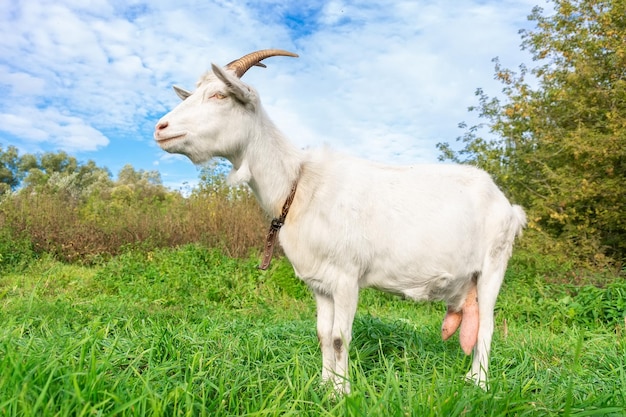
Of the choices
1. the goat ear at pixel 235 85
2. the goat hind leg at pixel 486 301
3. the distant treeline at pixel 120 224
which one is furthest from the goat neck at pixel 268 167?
the distant treeline at pixel 120 224

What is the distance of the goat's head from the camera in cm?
277

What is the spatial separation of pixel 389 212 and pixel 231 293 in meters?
4.81

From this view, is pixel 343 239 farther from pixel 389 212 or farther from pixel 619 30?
pixel 619 30

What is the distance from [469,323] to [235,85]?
235cm

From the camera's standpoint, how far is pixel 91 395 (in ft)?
6.67

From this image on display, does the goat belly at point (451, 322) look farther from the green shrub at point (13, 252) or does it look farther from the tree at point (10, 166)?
the tree at point (10, 166)

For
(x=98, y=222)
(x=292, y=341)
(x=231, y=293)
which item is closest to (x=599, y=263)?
(x=231, y=293)

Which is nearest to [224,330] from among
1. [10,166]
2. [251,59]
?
[251,59]

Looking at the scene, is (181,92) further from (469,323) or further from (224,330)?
(469,323)

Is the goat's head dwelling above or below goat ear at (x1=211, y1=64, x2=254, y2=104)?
below

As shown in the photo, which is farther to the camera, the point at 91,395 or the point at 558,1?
the point at 558,1

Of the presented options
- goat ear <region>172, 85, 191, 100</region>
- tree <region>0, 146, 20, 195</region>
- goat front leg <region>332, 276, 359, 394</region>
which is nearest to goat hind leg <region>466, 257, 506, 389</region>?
goat front leg <region>332, 276, 359, 394</region>

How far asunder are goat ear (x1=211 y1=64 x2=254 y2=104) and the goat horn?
0.45 feet

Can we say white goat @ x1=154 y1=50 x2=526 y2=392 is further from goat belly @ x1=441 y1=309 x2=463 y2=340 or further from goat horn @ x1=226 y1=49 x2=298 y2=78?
goat belly @ x1=441 y1=309 x2=463 y2=340
